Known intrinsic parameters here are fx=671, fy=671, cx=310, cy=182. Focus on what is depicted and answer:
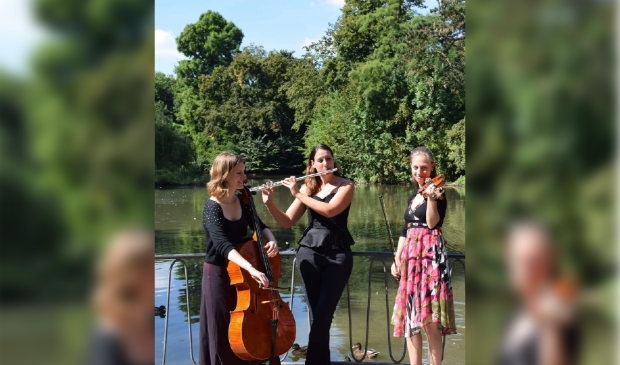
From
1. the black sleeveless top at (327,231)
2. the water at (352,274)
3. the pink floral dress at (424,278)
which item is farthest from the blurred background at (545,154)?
the water at (352,274)

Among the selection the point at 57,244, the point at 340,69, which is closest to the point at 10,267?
the point at 57,244

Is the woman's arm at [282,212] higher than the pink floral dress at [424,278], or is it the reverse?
the woman's arm at [282,212]

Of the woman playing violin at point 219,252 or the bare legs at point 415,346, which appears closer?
the woman playing violin at point 219,252

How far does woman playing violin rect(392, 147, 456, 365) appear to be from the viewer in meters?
4.11

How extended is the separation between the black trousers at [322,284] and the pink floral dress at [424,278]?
15.2 inches

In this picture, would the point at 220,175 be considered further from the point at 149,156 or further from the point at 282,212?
the point at 149,156

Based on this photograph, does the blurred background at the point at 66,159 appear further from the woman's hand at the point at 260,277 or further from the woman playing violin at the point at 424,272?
the woman playing violin at the point at 424,272

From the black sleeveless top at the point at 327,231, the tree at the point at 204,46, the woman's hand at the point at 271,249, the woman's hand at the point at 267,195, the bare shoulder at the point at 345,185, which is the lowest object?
the woman's hand at the point at 271,249

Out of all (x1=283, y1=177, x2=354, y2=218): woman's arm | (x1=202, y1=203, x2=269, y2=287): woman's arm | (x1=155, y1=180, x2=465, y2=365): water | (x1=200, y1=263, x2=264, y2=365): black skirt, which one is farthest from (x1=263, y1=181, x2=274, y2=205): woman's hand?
(x1=155, y1=180, x2=465, y2=365): water

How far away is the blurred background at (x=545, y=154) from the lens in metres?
0.88

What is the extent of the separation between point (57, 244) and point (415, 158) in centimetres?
335

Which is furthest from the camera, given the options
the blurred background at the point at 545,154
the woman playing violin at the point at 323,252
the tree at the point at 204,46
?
the tree at the point at 204,46

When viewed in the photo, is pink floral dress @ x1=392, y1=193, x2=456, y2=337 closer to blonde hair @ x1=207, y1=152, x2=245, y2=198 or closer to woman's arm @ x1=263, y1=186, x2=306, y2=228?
woman's arm @ x1=263, y1=186, x2=306, y2=228

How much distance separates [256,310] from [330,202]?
2.70ft
